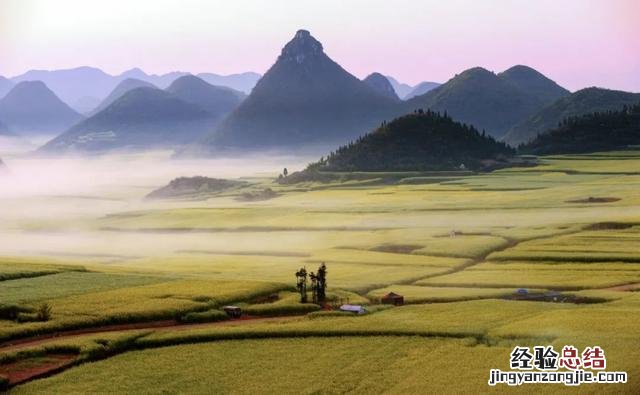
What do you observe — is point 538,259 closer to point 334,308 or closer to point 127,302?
point 334,308

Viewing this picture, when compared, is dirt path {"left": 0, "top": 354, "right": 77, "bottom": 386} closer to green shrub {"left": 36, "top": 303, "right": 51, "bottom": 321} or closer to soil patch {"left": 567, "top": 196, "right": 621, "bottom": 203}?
green shrub {"left": 36, "top": 303, "right": 51, "bottom": 321}

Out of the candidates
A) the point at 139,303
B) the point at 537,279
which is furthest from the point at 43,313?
the point at 537,279

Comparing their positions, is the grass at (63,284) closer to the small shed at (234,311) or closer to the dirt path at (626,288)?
the small shed at (234,311)

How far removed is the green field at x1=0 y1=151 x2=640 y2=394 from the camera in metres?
45.6

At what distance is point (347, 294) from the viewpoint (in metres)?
70.5

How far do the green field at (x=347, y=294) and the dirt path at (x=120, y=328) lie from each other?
584 mm

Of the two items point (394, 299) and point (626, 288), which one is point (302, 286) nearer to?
point (394, 299)

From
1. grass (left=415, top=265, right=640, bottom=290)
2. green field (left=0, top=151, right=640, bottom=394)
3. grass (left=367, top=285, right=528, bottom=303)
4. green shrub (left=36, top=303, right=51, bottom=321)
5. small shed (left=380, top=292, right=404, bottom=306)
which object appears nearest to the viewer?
green field (left=0, top=151, right=640, bottom=394)

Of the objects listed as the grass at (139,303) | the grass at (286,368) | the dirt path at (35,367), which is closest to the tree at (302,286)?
the grass at (139,303)

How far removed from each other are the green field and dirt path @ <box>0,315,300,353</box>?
1.92 ft

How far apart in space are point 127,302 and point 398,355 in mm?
25596

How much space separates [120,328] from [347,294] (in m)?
20.4

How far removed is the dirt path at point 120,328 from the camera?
173 feet

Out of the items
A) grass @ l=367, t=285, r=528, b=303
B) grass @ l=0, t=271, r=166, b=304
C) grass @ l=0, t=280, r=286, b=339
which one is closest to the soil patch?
grass @ l=367, t=285, r=528, b=303
